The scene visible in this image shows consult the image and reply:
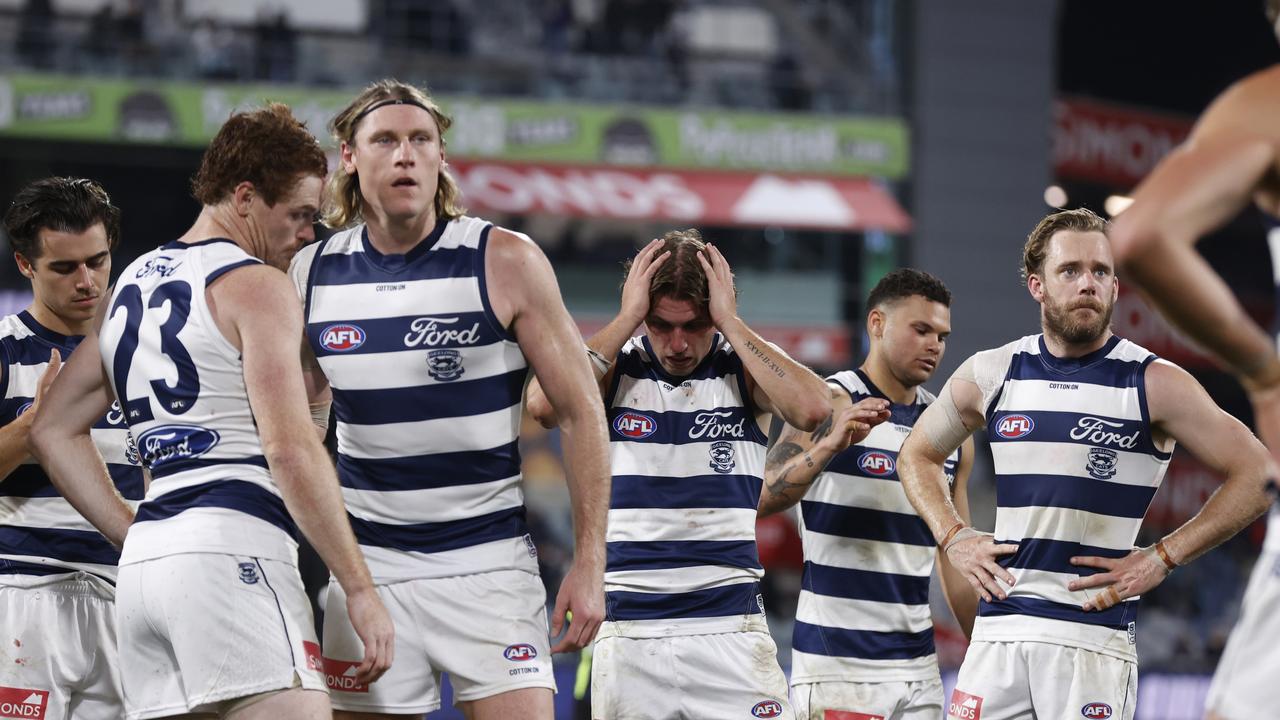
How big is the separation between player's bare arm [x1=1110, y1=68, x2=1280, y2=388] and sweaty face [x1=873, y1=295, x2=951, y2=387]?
2855 millimetres

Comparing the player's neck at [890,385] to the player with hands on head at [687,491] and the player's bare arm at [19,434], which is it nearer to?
the player with hands on head at [687,491]

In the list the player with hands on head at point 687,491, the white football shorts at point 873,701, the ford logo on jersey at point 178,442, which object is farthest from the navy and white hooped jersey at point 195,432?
the white football shorts at point 873,701

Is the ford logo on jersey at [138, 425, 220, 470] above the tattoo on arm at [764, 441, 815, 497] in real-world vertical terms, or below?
above

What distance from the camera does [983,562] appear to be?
15.8ft

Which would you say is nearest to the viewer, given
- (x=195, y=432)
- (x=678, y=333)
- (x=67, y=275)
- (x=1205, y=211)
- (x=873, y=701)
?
(x=1205, y=211)

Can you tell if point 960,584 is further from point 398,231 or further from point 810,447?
point 398,231

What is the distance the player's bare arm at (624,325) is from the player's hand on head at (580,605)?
1228 millimetres

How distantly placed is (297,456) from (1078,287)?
2.83m

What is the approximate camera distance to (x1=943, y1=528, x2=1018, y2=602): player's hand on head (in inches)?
188

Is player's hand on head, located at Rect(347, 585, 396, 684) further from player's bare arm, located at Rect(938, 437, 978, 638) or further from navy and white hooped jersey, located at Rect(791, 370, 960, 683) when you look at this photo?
player's bare arm, located at Rect(938, 437, 978, 638)

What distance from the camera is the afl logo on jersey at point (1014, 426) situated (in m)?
4.85

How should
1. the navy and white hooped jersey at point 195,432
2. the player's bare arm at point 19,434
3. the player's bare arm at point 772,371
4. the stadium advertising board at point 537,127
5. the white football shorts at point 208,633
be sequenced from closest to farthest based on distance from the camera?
the white football shorts at point 208,633 < the navy and white hooped jersey at point 195,432 < the player's bare arm at point 19,434 < the player's bare arm at point 772,371 < the stadium advertising board at point 537,127

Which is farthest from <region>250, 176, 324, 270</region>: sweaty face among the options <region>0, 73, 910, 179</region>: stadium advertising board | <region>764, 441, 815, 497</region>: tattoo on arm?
<region>0, 73, 910, 179</region>: stadium advertising board

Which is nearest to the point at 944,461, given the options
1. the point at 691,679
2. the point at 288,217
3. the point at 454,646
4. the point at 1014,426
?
the point at 1014,426
